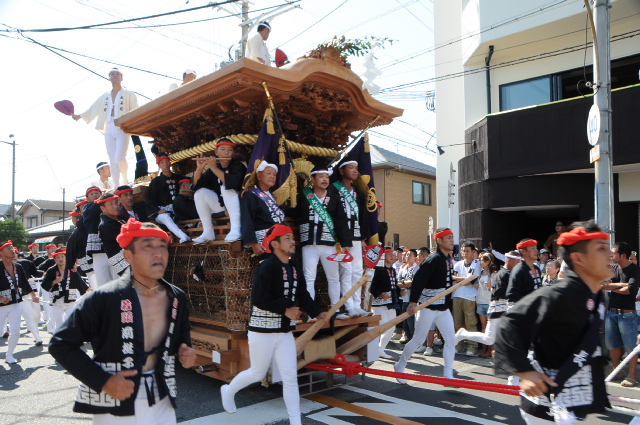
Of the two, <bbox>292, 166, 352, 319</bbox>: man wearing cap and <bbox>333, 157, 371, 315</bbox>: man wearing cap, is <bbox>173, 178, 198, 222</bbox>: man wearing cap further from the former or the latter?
<bbox>333, 157, 371, 315</bbox>: man wearing cap

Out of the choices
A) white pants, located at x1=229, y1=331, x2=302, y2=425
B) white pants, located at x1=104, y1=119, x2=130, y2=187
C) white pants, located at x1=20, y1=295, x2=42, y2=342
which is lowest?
white pants, located at x1=20, y1=295, x2=42, y2=342

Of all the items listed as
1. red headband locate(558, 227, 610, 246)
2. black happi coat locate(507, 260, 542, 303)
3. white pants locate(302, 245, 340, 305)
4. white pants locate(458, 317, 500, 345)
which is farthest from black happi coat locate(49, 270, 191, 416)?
white pants locate(458, 317, 500, 345)

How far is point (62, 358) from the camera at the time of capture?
247cm

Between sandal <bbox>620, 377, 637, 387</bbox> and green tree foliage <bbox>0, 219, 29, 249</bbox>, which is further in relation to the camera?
green tree foliage <bbox>0, 219, 29, 249</bbox>

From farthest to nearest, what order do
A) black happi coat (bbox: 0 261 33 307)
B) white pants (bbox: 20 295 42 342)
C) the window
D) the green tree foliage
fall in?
the green tree foliage
the window
white pants (bbox: 20 295 42 342)
black happi coat (bbox: 0 261 33 307)

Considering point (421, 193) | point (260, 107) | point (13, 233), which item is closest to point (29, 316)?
point (260, 107)

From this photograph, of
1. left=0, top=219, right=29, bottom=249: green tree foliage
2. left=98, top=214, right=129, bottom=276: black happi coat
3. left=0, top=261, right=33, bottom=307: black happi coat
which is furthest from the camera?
left=0, top=219, right=29, bottom=249: green tree foliage

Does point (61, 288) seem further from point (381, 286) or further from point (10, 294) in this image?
point (381, 286)

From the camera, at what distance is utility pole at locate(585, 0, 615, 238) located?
6855 millimetres

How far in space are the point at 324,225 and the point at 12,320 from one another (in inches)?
227

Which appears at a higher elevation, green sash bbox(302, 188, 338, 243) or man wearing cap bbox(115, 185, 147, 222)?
man wearing cap bbox(115, 185, 147, 222)

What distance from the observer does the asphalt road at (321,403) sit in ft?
16.1

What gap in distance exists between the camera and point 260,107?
6.27 metres

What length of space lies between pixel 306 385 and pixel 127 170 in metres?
5.36
